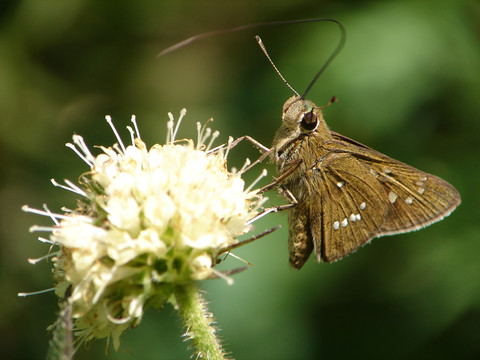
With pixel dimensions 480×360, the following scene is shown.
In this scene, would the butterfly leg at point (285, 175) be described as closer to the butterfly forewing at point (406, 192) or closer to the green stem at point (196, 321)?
the butterfly forewing at point (406, 192)

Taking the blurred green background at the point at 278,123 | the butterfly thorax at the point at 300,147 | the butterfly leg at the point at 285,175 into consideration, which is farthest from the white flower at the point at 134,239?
the blurred green background at the point at 278,123

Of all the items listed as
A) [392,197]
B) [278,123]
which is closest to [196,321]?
[392,197]

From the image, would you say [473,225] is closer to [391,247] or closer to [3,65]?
[391,247]

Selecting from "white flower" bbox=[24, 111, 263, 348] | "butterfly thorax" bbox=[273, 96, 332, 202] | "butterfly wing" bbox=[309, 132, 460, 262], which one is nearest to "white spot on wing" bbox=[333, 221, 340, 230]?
"butterfly wing" bbox=[309, 132, 460, 262]

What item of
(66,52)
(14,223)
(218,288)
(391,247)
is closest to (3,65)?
(66,52)

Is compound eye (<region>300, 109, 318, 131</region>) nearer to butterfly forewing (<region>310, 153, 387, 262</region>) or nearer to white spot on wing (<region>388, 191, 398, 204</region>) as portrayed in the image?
butterfly forewing (<region>310, 153, 387, 262</region>)
